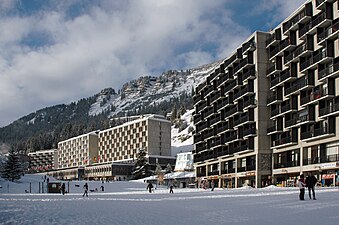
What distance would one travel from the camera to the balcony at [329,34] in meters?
51.8

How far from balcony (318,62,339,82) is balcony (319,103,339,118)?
11.5 ft

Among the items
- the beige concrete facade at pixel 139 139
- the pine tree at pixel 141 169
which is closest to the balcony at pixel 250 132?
the pine tree at pixel 141 169

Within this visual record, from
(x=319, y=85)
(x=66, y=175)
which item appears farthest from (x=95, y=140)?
(x=319, y=85)

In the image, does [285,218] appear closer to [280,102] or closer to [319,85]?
[319,85]

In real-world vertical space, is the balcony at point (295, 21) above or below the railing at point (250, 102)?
above

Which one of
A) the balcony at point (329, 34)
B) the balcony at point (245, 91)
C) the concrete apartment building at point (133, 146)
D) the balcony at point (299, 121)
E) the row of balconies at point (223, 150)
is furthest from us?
the concrete apartment building at point (133, 146)

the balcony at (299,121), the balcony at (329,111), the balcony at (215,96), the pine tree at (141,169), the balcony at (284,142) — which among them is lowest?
the pine tree at (141,169)

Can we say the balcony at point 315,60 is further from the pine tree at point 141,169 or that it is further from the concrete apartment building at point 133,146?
the concrete apartment building at point 133,146

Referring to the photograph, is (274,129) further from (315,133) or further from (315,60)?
(315,60)

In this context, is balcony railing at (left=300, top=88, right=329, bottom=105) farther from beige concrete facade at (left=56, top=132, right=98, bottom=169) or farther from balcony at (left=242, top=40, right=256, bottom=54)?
beige concrete facade at (left=56, top=132, right=98, bottom=169)

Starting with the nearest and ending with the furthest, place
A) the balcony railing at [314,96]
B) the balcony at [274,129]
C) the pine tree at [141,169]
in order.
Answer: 1. the balcony railing at [314,96]
2. the balcony at [274,129]
3. the pine tree at [141,169]

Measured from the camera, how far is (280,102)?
65.3 meters

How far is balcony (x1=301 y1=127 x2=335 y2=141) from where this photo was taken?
174ft

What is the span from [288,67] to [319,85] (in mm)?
8196
